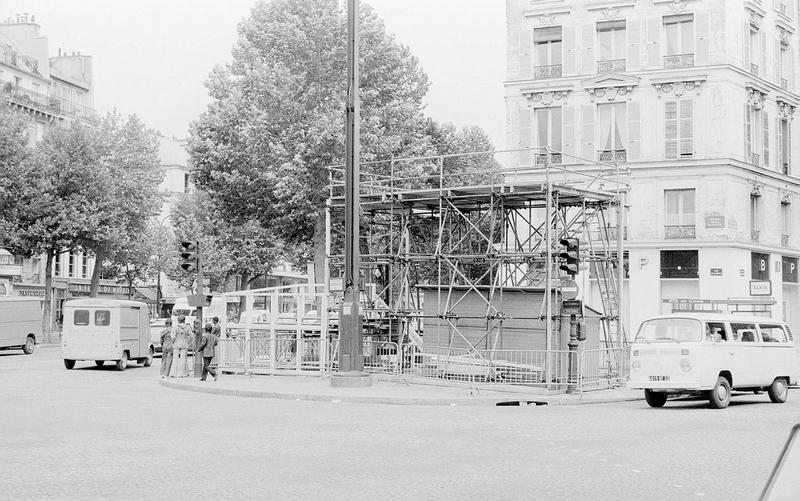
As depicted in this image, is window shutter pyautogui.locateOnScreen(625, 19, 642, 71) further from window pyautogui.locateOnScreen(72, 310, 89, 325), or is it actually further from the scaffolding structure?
window pyautogui.locateOnScreen(72, 310, 89, 325)

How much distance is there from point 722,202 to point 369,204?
693 inches

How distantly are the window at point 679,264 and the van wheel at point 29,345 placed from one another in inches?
1030

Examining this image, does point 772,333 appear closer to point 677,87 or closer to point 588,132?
point 677,87

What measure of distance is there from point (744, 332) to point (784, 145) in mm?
27727

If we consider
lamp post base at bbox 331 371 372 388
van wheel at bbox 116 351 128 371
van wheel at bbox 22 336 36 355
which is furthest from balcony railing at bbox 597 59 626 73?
van wheel at bbox 22 336 36 355

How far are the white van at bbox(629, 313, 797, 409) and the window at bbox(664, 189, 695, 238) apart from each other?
787 inches

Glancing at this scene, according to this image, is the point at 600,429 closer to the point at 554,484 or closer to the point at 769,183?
the point at 554,484

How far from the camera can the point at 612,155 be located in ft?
145

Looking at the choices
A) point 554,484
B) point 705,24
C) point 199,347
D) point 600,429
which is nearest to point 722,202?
point 705,24

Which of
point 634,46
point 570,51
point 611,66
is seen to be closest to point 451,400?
point 611,66

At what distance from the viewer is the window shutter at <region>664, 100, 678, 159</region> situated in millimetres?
43344

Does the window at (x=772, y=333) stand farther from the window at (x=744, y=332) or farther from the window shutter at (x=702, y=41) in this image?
the window shutter at (x=702, y=41)

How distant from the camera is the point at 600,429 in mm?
17219

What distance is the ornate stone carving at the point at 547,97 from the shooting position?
1777 inches
